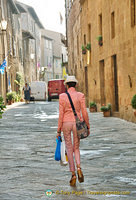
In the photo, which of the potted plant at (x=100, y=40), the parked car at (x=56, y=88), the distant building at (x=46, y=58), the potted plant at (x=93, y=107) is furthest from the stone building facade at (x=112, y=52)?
A: the distant building at (x=46, y=58)

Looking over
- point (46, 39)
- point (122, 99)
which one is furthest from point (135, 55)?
point (46, 39)

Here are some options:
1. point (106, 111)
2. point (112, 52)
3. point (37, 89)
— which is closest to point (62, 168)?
point (106, 111)

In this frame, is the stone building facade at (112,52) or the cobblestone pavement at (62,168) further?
the stone building facade at (112,52)

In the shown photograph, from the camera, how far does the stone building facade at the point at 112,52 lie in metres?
14.4

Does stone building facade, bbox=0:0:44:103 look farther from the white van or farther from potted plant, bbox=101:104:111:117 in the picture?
potted plant, bbox=101:104:111:117

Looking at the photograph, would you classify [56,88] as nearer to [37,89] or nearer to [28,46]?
[37,89]

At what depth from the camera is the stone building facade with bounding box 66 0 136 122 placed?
47.3 feet

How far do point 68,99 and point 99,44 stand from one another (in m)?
14.6

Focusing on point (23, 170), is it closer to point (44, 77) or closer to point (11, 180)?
point (11, 180)

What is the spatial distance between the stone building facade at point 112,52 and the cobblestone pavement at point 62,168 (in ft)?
14.1

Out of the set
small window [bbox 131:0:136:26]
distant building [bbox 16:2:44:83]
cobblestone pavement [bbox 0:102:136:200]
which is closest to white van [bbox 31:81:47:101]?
distant building [bbox 16:2:44:83]

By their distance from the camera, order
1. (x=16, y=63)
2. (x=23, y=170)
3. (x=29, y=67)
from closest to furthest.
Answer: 1. (x=23, y=170)
2. (x=16, y=63)
3. (x=29, y=67)

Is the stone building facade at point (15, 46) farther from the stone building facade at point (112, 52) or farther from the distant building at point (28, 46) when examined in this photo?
the stone building facade at point (112, 52)

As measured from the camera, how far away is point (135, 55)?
13.7 m
